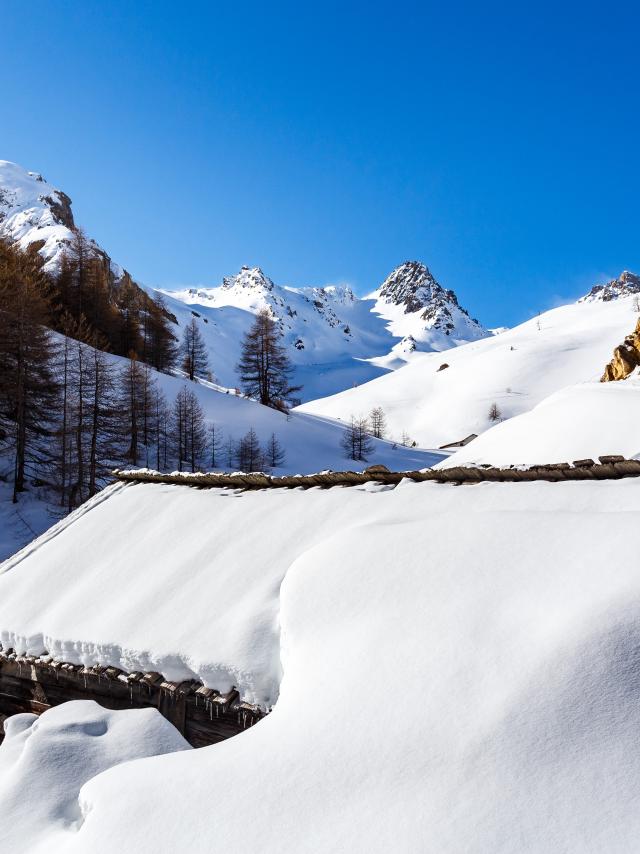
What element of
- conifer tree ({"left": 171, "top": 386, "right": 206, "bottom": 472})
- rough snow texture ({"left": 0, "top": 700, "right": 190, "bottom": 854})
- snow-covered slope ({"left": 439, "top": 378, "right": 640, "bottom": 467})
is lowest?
rough snow texture ({"left": 0, "top": 700, "right": 190, "bottom": 854})

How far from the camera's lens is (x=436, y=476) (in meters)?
5.85

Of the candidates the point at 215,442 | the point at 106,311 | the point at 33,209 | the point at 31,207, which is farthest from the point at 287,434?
the point at 31,207

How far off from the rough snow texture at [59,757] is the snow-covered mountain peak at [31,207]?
68467mm

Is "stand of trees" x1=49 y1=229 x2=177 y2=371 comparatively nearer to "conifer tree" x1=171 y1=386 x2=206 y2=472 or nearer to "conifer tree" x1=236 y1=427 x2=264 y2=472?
"conifer tree" x1=171 y1=386 x2=206 y2=472

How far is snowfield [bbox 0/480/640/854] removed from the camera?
8.05 ft

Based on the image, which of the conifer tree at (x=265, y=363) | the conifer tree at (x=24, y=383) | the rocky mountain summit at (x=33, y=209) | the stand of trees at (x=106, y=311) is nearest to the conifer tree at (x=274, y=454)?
the conifer tree at (x=265, y=363)

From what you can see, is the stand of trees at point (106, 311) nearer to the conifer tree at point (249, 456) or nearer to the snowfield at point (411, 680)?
the conifer tree at point (249, 456)

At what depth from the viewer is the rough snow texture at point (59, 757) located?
3498 mm

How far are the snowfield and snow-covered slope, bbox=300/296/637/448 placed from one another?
59.5 metres

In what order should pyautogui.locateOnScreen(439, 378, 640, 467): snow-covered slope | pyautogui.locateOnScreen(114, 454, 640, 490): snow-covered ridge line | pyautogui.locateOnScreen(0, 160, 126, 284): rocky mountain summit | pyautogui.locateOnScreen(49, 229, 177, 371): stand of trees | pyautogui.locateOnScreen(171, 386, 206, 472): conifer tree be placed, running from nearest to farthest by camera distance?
pyautogui.locateOnScreen(114, 454, 640, 490): snow-covered ridge line
pyautogui.locateOnScreen(439, 378, 640, 467): snow-covered slope
pyautogui.locateOnScreen(171, 386, 206, 472): conifer tree
pyautogui.locateOnScreen(49, 229, 177, 371): stand of trees
pyautogui.locateOnScreen(0, 160, 126, 284): rocky mountain summit

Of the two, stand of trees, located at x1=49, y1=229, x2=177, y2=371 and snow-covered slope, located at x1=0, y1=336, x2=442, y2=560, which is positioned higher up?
stand of trees, located at x1=49, y1=229, x2=177, y2=371

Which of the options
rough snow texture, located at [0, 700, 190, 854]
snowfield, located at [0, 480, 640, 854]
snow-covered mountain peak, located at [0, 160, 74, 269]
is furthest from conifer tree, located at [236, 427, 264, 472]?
snow-covered mountain peak, located at [0, 160, 74, 269]

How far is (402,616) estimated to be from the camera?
12.6 ft

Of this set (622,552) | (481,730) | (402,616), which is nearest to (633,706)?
(481,730)
